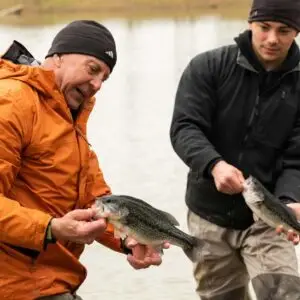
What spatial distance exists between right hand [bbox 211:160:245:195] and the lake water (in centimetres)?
233

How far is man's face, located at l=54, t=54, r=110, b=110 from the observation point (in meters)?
3.86

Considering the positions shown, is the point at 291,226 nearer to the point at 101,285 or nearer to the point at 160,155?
the point at 101,285

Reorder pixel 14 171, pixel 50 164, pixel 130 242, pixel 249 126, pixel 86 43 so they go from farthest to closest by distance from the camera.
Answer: pixel 249 126 → pixel 130 242 → pixel 86 43 → pixel 50 164 → pixel 14 171

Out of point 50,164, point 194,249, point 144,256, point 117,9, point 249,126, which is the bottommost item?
point 117,9

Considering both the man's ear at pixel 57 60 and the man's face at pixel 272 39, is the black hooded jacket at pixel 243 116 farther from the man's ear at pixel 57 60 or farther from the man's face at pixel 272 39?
the man's ear at pixel 57 60

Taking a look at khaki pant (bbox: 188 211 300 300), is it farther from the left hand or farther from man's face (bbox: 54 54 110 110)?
man's face (bbox: 54 54 110 110)

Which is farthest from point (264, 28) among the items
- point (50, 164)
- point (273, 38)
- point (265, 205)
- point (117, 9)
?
point (117, 9)

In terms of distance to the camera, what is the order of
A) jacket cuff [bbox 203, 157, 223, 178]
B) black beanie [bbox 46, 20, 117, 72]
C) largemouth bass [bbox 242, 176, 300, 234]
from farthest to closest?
jacket cuff [bbox 203, 157, 223, 178]
largemouth bass [bbox 242, 176, 300, 234]
black beanie [bbox 46, 20, 117, 72]

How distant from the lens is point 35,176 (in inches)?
150

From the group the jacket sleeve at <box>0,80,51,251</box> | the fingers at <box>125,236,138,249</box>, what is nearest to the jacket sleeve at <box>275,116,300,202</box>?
the fingers at <box>125,236,138,249</box>

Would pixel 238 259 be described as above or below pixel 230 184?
below

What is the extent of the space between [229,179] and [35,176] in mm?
1033

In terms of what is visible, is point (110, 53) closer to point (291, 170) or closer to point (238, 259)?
point (291, 170)

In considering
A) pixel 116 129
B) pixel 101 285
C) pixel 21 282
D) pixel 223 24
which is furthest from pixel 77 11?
pixel 21 282
